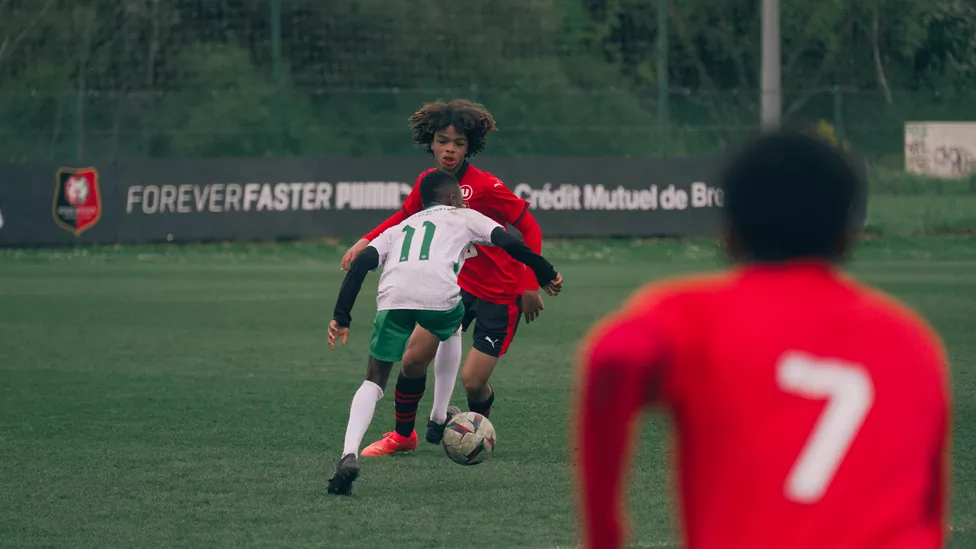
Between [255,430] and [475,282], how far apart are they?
1503 millimetres

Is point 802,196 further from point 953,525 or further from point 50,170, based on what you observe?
point 50,170

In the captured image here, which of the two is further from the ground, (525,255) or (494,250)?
(525,255)

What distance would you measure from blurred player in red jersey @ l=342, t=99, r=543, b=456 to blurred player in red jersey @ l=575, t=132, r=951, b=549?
559 centimetres

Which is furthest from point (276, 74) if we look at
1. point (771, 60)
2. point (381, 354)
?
point (381, 354)

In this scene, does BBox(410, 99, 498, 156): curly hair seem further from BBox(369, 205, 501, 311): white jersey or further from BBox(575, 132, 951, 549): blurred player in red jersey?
BBox(575, 132, 951, 549): blurred player in red jersey

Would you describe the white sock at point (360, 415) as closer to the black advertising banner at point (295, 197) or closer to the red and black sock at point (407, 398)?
the red and black sock at point (407, 398)

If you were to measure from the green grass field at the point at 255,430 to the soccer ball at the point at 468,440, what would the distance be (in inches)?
3.3

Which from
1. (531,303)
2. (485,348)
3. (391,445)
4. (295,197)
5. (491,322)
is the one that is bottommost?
(295,197)

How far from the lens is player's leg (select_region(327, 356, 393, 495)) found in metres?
6.46

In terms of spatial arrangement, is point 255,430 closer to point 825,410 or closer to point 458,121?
point 458,121

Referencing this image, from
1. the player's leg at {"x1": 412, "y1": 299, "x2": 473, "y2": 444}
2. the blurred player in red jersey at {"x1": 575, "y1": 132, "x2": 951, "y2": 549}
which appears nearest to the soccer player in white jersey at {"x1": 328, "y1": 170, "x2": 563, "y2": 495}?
the player's leg at {"x1": 412, "y1": 299, "x2": 473, "y2": 444}

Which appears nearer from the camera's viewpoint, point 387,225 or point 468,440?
point 468,440

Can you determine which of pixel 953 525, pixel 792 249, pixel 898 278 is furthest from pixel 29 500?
pixel 898 278

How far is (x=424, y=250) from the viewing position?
6887 millimetres
